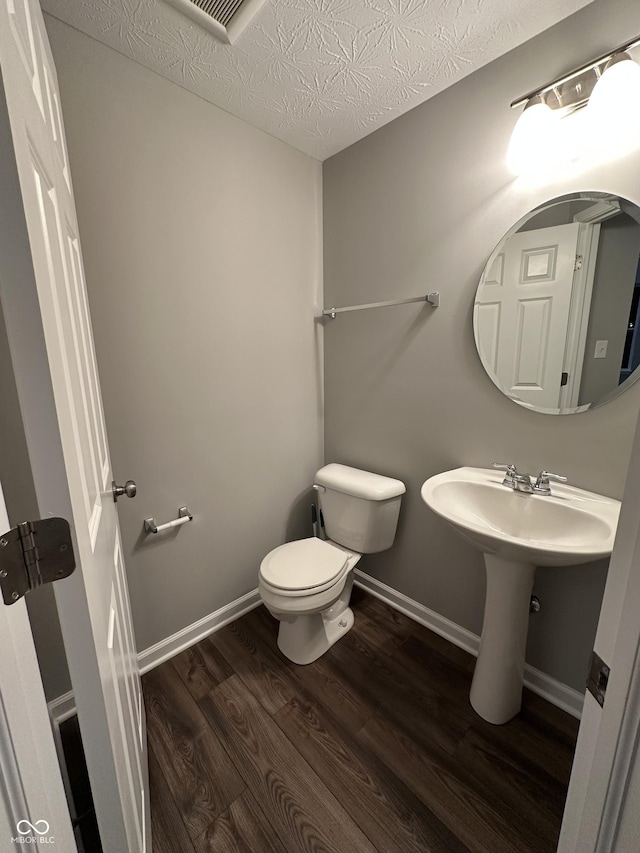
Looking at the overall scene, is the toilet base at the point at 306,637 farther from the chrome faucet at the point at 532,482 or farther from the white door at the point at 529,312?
the white door at the point at 529,312

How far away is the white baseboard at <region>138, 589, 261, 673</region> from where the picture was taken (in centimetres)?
152

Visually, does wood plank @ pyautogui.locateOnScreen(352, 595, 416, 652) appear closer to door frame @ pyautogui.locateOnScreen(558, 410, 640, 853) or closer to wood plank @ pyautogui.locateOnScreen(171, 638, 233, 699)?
wood plank @ pyautogui.locateOnScreen(171, 638, 233, 699)

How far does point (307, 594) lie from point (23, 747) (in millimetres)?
1109

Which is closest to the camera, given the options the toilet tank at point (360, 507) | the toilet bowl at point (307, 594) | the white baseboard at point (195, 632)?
the toilet bowl at point (307, 594)

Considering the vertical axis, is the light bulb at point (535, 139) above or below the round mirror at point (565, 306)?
above

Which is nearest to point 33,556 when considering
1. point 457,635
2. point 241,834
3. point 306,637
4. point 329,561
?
point 241,834

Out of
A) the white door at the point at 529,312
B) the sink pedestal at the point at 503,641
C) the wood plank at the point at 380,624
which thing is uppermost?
the white door at the point at 529,312

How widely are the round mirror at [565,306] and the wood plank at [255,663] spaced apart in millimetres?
1485

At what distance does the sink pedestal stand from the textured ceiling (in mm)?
1692

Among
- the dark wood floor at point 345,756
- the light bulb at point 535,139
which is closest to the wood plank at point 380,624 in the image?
the dark wood floor at point 345,756

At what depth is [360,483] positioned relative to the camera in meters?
1.67

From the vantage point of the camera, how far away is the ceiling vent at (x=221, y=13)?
1.00 metres

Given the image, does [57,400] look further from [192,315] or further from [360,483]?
[360,483]
